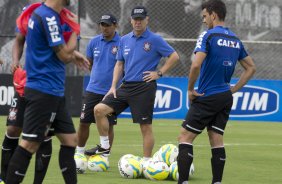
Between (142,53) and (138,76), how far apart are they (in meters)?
0.33

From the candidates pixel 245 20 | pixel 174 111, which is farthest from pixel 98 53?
pixel 245 20

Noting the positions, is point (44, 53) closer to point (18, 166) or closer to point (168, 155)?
point (18, 166)

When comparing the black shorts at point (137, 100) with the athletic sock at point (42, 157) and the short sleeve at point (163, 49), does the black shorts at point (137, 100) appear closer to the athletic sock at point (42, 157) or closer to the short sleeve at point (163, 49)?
the short sleeve at point (163, 49)

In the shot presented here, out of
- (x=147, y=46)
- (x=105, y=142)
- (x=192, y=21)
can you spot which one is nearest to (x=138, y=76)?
(x=147, y=46)

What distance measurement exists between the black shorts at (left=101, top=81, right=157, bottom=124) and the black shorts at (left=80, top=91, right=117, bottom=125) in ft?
2.52

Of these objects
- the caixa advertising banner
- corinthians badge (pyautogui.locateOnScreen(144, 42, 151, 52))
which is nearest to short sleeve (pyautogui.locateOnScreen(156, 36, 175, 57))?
corinthians badge (pyautogui.locateOnScreen(144, 42, 151, 52))

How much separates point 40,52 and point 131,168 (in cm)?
315

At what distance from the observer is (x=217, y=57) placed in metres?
9.02

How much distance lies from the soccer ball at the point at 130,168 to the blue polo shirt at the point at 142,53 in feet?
4.13

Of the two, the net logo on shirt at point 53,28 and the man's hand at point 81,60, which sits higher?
the net logo on shirt at point 53,28

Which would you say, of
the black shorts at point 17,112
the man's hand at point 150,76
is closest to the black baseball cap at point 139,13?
the man's hand at point 150,76

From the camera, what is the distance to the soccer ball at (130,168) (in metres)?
10.4

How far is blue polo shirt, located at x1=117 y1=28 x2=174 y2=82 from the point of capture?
11.2 meters

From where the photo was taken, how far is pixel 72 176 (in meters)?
8.09
